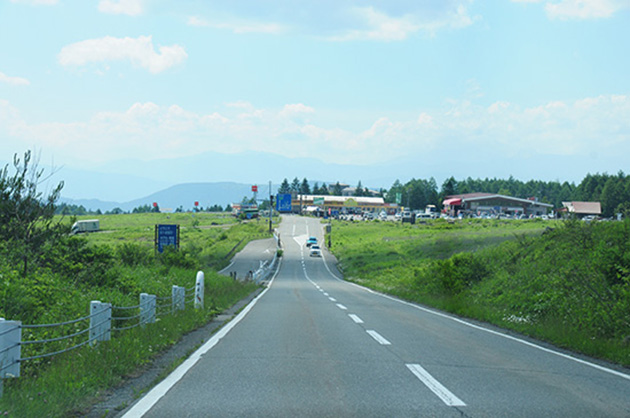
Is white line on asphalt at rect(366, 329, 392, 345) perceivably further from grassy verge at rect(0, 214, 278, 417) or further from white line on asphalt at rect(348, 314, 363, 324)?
grassy verge at rect(0, 214, 278, 417)

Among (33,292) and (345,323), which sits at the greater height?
(33,292)

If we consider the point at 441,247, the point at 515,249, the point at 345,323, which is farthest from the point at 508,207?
the point at 345,323

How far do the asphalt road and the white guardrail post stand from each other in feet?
4.80

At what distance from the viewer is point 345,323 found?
14.6 meters

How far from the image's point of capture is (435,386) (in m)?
7.14

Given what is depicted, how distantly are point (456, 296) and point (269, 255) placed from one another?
6050 centimetres

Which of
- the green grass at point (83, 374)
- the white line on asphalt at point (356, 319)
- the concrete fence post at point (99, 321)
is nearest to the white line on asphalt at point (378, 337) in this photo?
the white line on asphalt at point (356, 319)

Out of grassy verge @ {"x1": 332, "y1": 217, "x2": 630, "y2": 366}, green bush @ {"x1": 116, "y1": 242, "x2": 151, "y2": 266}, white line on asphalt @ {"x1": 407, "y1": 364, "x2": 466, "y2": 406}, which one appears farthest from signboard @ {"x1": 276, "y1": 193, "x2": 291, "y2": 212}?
white line on asphalt @ {"x1": 407, "y1": 364, "x2": 466, "y2": 406}

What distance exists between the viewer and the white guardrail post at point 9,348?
20.0ft

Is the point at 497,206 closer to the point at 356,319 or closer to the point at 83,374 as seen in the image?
the point at 356,319

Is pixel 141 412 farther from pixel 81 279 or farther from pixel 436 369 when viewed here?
pixel 81 279

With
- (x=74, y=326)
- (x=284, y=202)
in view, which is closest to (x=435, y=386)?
(x=74, y=326)

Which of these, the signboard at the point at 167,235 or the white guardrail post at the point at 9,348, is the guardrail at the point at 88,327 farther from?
the signboard at the point at 167,235

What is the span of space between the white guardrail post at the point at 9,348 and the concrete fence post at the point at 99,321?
2606 mm
